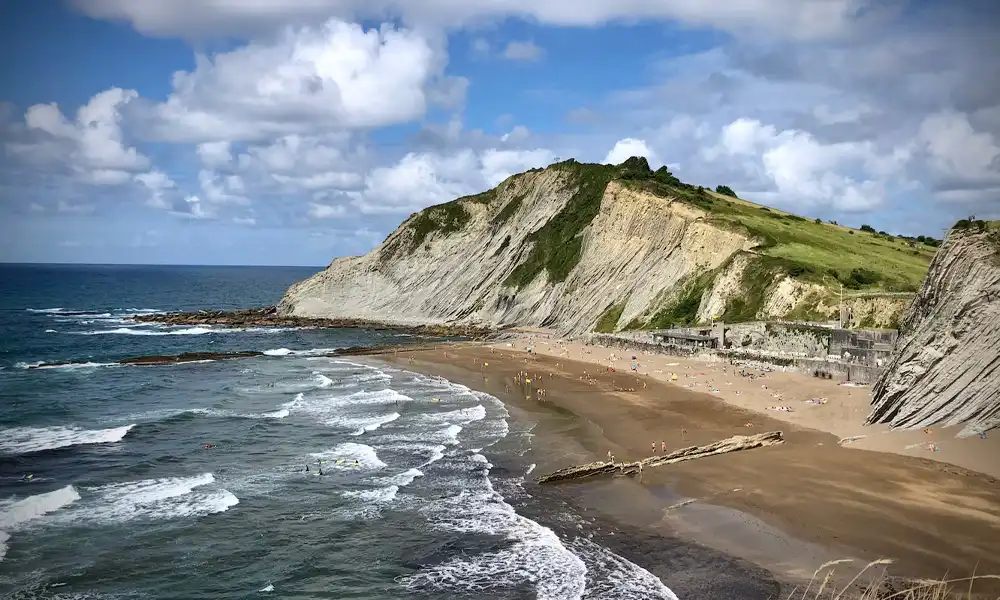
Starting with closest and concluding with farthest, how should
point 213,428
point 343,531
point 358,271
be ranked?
point 343,531
point 213,428
point 358,271

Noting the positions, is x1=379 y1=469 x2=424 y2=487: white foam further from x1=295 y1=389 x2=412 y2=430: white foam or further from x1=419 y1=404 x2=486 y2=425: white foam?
x1=419 y1=404 x2=486 y2=425: white foam

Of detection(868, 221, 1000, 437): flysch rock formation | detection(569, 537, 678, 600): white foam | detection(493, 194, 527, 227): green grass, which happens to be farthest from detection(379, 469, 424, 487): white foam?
detection(493, 194, 527, 227): green grass

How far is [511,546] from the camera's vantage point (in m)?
21.2

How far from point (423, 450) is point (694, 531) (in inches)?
547

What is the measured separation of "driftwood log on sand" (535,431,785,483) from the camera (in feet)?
90.4

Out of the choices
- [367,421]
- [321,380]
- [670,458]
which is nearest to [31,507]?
[367,421]

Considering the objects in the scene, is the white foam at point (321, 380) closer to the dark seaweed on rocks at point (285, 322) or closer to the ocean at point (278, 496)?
the ocean at point (278, 496)

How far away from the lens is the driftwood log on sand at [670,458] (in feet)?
90.4

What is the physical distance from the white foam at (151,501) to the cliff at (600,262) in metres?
42.0

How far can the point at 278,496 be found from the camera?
26.1 meters

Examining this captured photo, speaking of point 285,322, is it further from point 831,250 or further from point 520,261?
point 831,250

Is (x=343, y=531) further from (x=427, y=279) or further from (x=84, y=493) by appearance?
(x=427, y=279)

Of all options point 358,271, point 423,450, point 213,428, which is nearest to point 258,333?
point 358,271

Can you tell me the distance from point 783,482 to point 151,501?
73.2ft
